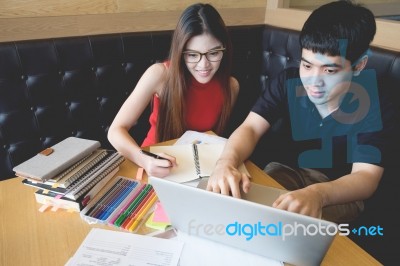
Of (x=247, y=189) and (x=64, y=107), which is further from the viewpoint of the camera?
(x=64, y=107)

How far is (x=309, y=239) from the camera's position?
55 centimetres

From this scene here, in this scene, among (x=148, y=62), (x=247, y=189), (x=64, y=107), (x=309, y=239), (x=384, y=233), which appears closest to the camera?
(x=309, y=239)

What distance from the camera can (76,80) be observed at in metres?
1.60

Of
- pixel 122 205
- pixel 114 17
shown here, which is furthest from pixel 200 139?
pixel 114 17

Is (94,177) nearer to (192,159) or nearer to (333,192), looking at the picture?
(192,159)

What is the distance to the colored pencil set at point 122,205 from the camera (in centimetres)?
76

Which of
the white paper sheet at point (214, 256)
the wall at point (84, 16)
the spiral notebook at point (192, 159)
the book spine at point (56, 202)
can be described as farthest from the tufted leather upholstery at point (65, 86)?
the white paper sheet at point (214, 256)

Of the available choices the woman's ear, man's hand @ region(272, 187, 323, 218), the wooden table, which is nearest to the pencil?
the wooden table

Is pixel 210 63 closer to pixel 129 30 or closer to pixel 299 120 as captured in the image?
pixel 299 120

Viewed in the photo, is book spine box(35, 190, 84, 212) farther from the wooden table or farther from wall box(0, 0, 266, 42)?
wall box(0, 0, 266, 42)

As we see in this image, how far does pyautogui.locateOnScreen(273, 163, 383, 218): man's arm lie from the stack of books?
0.49 meters

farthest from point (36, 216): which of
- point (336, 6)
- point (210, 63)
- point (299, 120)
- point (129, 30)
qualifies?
point (129, 30)

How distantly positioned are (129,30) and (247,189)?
136 centimetres

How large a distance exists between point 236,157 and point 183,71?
0.54 meters
